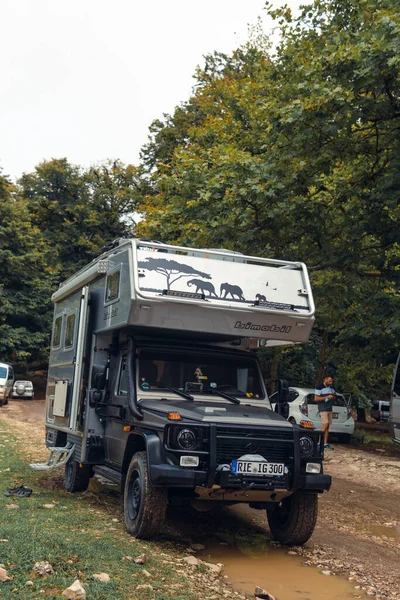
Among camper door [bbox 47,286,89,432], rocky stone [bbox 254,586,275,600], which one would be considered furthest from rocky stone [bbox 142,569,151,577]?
camper door [bbox 47,286,89,432]

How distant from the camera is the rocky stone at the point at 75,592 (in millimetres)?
4793

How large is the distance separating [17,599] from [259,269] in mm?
4912

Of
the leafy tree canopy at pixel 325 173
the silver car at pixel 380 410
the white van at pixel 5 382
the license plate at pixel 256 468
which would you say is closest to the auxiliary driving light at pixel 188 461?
the license plate at pixel 256 468

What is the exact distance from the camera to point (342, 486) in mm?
12766

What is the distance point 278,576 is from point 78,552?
1897 mm

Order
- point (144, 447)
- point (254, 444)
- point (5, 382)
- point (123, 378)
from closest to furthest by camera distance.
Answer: point (254, 444) < point (144, 447) < point (123, 378) < point (5, 382)

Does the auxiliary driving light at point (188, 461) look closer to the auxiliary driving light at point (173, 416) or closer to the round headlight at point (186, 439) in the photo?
the round headlight at point (186, 439)

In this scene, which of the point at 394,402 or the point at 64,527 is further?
the point at 394,402

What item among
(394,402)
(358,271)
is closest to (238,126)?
(358,271)

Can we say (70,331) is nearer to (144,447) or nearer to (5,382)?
(144,447)

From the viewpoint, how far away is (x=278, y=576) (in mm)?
6418

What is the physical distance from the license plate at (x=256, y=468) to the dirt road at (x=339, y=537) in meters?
0.88

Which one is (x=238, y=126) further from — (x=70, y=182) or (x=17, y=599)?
(x=70, y=182)

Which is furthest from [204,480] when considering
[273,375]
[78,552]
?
[273,375]
